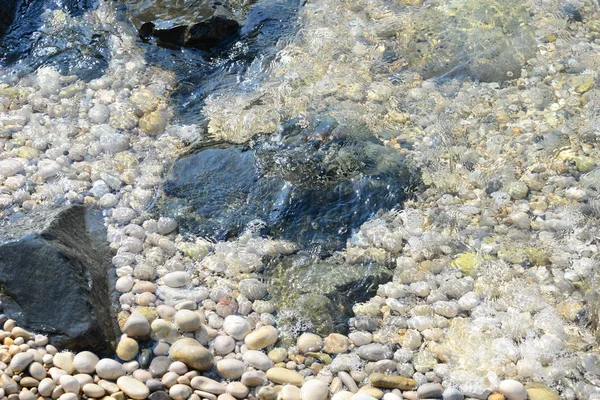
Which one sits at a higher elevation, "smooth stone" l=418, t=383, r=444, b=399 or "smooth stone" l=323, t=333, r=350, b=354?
"smooth stone" l=323, t=333, r=350, b=354

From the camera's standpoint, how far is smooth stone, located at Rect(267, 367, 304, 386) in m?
2.82

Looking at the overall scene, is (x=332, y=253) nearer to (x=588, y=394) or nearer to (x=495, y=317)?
(x=495, y=317)

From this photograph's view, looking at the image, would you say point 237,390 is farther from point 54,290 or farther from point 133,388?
point 54,290

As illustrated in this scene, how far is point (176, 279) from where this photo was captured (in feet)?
10.6

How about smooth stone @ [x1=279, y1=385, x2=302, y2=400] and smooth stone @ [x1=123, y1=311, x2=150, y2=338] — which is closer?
smooth stone @ [x1=279, y1=385, x2=302, y2=400]

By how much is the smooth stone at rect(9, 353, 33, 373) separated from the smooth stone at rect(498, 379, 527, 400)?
6.66ft

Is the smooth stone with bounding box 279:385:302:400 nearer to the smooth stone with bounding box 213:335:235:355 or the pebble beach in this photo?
the pebble beach

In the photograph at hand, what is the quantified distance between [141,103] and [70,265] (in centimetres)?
162

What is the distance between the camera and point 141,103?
14.1ft

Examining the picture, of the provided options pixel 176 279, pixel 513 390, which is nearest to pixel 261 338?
pixel 176 279

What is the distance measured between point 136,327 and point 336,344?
3.05 feet

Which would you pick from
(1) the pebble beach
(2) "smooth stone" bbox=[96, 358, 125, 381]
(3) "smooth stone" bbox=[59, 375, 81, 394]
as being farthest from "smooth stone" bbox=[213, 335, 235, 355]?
(3) "smooth stone" bbox=[59, 375, 81, 394]

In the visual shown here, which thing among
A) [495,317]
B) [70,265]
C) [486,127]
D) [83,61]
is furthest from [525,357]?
[83,61]

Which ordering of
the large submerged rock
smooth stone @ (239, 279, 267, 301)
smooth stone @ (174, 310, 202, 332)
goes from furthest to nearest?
the large submerged rock → smooth stone @ (239, 279, 267, 301) → smooth stone @ (174, 310, 202, 332)
